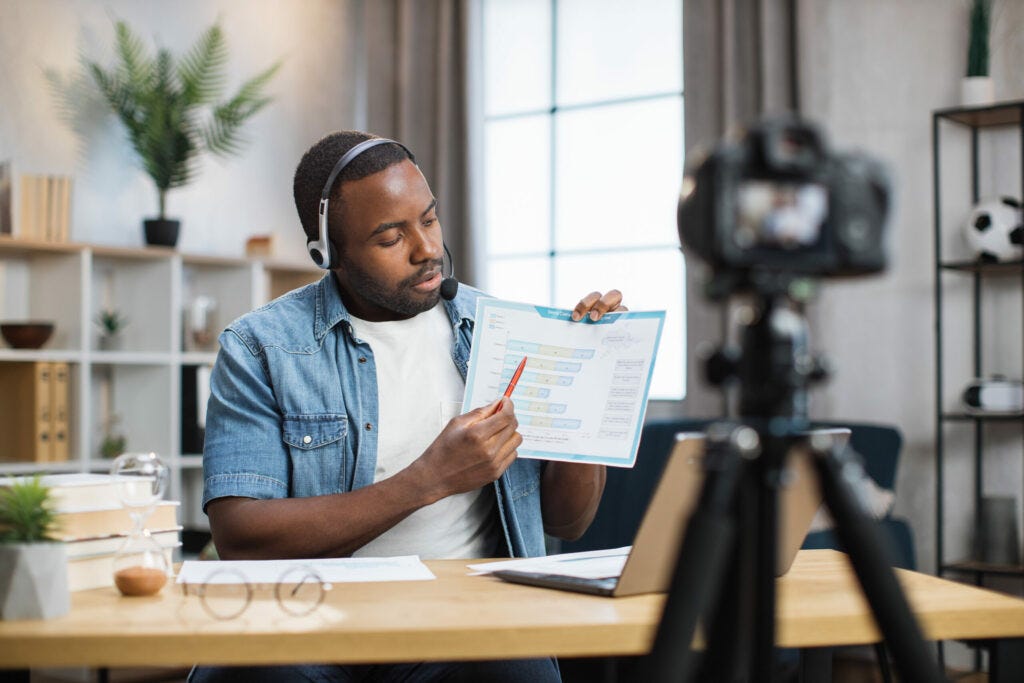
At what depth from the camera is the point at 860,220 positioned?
3.05ft

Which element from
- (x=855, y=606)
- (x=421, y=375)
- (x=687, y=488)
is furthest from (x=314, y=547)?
(x=855, y=606)

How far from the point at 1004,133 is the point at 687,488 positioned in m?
3.17

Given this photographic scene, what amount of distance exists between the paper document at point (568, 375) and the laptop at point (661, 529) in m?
0.27

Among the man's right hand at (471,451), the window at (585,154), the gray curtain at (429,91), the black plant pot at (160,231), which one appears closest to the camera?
the man's right hand at (471,451)

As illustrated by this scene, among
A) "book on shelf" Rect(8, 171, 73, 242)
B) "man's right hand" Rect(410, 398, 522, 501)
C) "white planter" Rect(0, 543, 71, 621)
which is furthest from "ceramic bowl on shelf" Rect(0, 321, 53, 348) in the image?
"white planter" Rect(0, 543, 71, 621)

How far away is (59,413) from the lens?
3.91 m

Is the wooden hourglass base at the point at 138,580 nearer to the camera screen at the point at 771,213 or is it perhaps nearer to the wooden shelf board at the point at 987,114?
the camera screen at the point at 771,213

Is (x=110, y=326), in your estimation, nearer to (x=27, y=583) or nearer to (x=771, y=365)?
(x=27, y=583)

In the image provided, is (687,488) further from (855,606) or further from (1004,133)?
(1004,133)

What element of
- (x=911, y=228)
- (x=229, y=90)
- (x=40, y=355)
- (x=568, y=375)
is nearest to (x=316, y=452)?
(x=568, y=375)

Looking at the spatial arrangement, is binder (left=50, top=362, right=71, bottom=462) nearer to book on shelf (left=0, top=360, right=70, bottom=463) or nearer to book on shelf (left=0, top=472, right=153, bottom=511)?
book on shelf (left=0, top=360, right=70, bottom=463)

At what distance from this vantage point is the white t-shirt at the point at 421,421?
170cm

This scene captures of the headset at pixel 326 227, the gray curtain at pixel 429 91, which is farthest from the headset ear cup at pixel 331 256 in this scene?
the gray curtain at pixel 429 91

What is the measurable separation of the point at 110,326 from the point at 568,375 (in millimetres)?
3111
